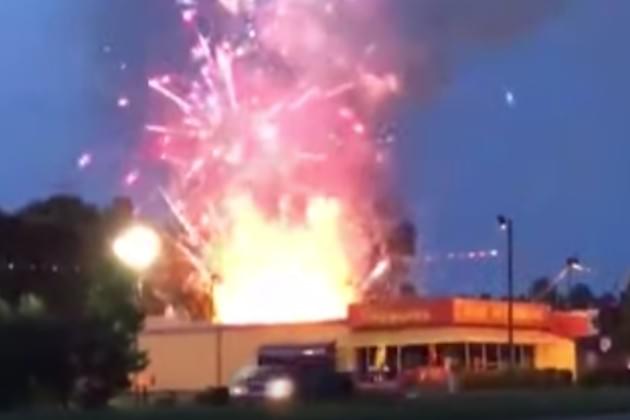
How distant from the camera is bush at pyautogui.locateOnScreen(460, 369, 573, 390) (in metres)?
72.8

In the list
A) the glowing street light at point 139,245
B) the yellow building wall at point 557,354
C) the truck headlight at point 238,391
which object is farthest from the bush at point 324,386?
the yellow building wall at point 557,354

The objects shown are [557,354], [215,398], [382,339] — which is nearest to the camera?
[215,398]

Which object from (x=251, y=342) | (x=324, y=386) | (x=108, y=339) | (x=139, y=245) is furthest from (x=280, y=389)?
(x=251, y=342)

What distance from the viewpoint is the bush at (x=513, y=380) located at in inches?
2864

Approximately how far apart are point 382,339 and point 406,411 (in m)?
52.0

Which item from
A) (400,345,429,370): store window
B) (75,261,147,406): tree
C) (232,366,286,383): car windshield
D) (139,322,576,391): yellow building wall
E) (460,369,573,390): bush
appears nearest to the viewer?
(232,366,286,383): car windshield

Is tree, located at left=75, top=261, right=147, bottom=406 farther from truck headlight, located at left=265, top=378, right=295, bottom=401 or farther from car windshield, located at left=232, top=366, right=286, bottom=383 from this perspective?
truck headlight, located at left=265, top=378, right=295, bottom=401

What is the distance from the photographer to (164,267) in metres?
109

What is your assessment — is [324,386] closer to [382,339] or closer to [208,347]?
[382,339]

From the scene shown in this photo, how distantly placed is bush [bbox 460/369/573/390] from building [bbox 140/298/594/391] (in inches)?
432

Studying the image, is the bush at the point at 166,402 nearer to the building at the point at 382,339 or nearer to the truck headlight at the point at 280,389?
the truck headlight at the point at 280,389

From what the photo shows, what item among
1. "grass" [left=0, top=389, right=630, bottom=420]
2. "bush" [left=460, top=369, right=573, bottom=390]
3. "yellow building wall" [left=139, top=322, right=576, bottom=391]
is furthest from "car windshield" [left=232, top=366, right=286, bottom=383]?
"yellow building wall" [left=139, top=322, right=576, bottom=391]

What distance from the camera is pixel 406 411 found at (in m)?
42.8

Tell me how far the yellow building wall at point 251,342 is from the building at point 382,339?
0.17 ft
